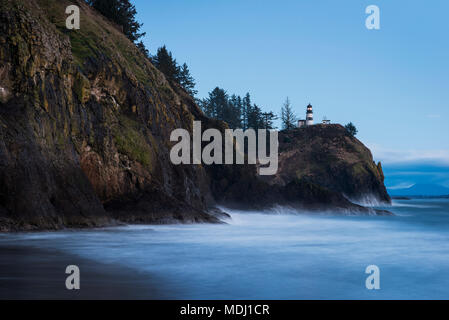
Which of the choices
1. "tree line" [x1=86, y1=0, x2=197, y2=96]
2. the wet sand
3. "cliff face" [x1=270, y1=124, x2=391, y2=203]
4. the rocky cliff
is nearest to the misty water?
the wet sand

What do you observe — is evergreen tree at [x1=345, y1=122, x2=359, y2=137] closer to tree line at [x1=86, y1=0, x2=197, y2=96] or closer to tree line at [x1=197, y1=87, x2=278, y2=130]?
tree line at [x1=197, y1=87, x2=278, y2=130]

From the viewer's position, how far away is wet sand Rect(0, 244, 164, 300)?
7059 millimetres

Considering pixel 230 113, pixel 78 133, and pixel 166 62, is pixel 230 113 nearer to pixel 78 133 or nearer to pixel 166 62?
pixel 166 62

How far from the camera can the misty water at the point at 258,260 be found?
8.15 metres

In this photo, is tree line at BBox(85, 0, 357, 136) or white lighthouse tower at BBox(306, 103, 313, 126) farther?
white lighthouse tower at BBox(306, 103, 313, 126)

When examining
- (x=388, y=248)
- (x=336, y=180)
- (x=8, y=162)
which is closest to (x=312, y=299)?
(x=388, y=248)

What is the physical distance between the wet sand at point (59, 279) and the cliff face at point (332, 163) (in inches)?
1989

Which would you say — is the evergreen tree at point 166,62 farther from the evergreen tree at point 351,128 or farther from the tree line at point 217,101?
the evergreen tree at point 351,128

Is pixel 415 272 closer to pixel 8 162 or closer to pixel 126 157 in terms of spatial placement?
pixel 8 162

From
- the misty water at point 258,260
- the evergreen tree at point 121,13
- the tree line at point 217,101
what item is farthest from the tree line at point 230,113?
the misty water at point 258,260

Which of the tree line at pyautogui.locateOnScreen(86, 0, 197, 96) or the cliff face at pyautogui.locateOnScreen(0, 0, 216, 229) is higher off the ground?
the tree line at pyautogui.locateOnScreen(86, 0, 197, 96)

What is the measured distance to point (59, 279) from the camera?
813 cm

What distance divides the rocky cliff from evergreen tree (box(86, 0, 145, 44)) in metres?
7.62
